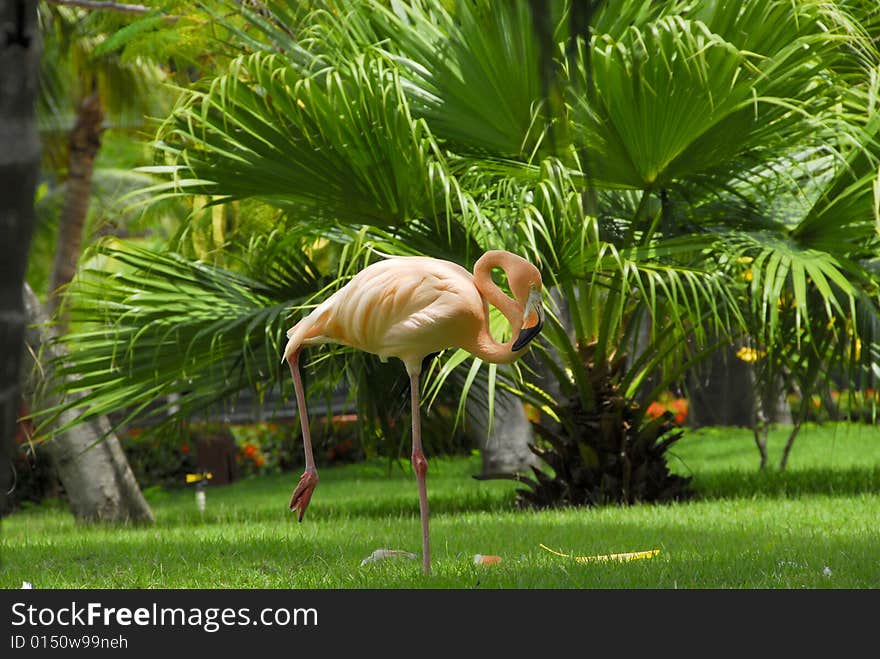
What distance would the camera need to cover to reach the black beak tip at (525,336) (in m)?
4.22

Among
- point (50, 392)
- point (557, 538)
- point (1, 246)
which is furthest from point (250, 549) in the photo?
point (1, 246)

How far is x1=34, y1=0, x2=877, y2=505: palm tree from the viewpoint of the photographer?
5.76 m

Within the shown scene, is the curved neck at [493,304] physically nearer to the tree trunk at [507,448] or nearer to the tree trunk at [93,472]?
the tree trunk at [93,472]

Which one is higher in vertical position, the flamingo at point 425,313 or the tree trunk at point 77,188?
the tree trunk at point 77,188

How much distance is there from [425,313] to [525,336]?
383 mm

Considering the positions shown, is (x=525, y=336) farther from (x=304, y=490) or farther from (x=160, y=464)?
(x=160, y=464)

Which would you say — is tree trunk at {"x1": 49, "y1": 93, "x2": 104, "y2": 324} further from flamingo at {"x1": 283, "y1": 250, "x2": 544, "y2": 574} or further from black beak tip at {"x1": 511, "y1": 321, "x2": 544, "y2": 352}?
black beak tip at {"x1": 511, "y1": 321, "x2": 544, "y2": 352}

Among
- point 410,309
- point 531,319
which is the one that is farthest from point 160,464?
point 531,319

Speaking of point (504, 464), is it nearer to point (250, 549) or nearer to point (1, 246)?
point (250, 549)

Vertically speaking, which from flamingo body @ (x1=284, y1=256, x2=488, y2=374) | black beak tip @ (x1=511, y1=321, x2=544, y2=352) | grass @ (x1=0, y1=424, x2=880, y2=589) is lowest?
grass @ (x1=0, y1=424, x2=880, y2=589)

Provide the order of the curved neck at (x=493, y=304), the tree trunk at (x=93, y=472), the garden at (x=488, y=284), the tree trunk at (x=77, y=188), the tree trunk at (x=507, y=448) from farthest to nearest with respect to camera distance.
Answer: the tree trunk at (x=77, y=188) → the tree trunk at (x=507, y=448) → the tree trunk at (x=93, y=472) → the garden at (x=488, y=284) → the curved neck at (x=493, y=304)

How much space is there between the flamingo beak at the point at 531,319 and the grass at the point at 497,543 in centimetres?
84

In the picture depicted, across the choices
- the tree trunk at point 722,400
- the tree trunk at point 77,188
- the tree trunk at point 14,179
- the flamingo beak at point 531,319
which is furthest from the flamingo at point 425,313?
the tree trunk at point 722,400

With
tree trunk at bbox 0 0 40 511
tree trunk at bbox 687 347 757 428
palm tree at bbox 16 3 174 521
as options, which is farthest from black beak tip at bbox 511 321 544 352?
tree trunk at bbox 687 347 757 428
